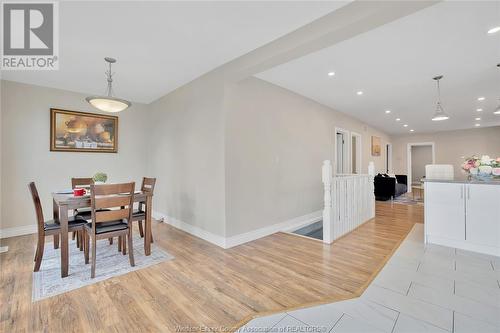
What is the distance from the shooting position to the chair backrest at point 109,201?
2.38m

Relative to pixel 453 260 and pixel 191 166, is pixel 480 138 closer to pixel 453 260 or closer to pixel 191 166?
pixel 453 260

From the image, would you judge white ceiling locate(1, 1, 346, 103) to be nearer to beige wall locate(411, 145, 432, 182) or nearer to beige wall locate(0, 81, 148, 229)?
beige wall locate(0, 81, 148, 229)

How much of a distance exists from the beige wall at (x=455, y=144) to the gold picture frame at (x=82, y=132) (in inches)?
466

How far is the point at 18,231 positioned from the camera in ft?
12.5

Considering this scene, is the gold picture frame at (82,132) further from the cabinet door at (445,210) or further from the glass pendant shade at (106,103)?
the cabinet door at (445,210)

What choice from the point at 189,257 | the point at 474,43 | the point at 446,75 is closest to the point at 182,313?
the point at 189,257

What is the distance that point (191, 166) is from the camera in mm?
3936

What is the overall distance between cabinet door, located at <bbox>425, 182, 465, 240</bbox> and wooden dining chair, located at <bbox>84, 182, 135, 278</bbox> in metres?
4.16

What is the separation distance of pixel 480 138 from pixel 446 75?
8069 millimetres

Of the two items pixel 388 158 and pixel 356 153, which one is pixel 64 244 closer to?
A: pixel 356 153

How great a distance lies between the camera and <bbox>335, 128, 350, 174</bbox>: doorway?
6175 millimetres

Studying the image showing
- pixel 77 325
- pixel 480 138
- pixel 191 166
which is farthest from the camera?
pixel 480 138

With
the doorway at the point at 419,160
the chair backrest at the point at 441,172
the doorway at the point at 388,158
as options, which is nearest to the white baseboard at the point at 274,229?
the chair backrest at the point at 441,172

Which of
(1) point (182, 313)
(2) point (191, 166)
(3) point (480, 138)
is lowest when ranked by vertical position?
(1) point (182, 313)
